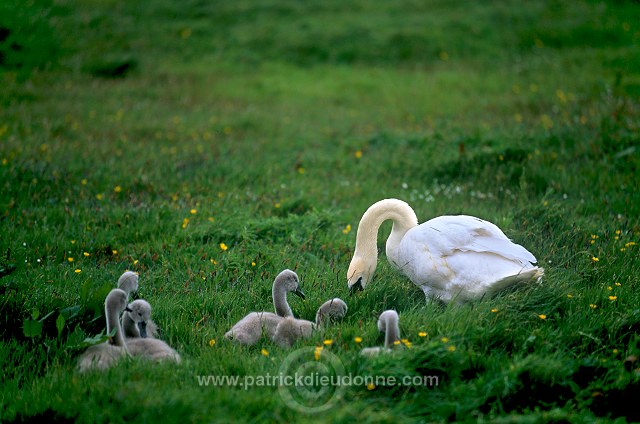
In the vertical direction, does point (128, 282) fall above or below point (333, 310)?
above

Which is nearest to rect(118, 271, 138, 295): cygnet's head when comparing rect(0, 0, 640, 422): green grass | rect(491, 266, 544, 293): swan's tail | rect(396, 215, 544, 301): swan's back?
rect(0, 0, 640, 422): green grass

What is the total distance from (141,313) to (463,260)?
2638 mm

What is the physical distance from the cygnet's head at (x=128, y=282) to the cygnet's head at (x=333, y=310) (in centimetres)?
156

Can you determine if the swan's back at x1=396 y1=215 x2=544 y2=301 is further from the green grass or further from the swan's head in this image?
the swan's head

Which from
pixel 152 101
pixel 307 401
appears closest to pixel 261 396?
pixel 307 401

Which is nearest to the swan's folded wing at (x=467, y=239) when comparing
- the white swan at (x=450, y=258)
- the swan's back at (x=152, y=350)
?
the white swan at (x=450, y=258)

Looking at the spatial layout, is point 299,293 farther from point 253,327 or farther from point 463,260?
point 463,260

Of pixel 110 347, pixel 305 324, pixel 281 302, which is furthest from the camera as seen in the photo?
pixel 281 302

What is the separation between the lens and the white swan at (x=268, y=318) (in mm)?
5270

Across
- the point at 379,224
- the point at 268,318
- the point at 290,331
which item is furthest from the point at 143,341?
the point at 379,224

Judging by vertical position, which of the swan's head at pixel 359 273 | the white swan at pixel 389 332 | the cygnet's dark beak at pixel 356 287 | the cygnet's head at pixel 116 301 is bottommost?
the cygnet's dark beak at pixel 356 287

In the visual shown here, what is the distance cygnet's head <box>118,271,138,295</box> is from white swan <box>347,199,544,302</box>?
185 cm

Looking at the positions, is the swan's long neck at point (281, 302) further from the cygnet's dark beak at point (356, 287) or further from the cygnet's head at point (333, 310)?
the cygnet's dark beak at point (356, 287)

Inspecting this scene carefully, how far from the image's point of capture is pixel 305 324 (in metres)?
5.36
